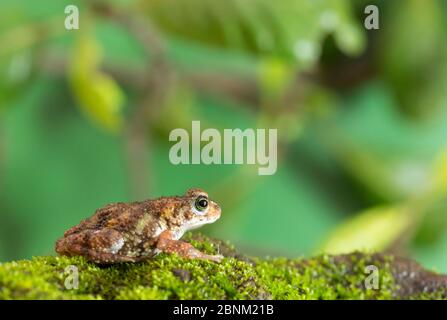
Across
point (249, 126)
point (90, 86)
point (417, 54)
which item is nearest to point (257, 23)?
point (90, 86)

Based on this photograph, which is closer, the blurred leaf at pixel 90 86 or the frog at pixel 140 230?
the frog at pixel 140 230

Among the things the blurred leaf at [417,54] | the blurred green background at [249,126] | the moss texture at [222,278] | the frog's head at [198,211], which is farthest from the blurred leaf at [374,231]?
the frog's head at [198,211]

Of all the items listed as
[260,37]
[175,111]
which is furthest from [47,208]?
[260,37]

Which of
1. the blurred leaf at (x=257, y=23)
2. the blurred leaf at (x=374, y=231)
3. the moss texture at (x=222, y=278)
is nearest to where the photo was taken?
the moss texture at (x=222, y=278)

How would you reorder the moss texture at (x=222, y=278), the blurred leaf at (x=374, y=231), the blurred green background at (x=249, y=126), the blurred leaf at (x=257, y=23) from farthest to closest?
the blurred green background at (x=249, y=126), the blurred leaf at (x=374, y=231), the blurred leaf at (x=257, y=23), the moss texture at (x=222, y=278)

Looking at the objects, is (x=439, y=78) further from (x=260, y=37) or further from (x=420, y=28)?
(x=260, y=37)

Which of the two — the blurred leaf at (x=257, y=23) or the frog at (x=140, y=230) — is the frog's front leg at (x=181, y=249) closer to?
the frog at (x=140, y=230)
